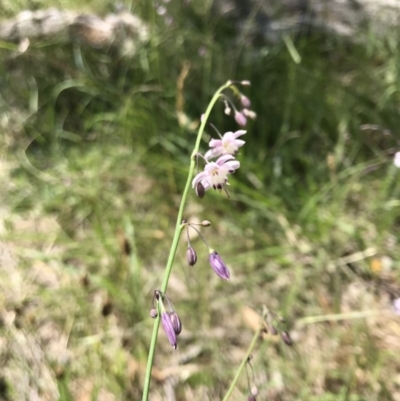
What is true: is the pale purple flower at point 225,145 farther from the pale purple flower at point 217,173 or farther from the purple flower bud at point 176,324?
the purple flower bud at point 176,324

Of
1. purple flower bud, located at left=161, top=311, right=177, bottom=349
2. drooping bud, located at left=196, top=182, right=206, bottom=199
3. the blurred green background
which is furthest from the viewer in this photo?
the blurred green background

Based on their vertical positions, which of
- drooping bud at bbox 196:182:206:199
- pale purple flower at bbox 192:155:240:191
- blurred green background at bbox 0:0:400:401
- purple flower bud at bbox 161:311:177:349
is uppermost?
pale purple flower at bbox 192:155:240:191

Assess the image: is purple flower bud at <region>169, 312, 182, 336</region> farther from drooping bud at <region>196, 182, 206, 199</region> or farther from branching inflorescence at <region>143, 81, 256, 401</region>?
drooping bud at <region>196, 182, 206, 199</region>

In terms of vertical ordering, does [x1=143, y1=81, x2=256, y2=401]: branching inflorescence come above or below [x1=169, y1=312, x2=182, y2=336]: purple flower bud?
above

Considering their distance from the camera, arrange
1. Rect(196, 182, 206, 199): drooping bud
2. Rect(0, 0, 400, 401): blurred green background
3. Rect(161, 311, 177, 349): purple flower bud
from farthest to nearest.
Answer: Rect(0, 0, 400, 401): blurred green background
Rect(196, 182, 206, 199): drooping bud
Rect(161, 311, 177, 349): purple flower bud

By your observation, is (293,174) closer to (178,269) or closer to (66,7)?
(178,269)

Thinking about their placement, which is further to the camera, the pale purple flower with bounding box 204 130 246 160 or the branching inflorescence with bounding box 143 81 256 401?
the pale purple flower with bounding box 204 130 246 160

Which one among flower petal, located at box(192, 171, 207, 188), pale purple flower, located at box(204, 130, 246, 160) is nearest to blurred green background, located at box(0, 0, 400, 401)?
pale purple flower, located at box(204, 130, 246, 160)

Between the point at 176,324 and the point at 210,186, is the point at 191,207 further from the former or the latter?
the point at 176,324

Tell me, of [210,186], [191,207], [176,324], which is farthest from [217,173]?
[191,207]
